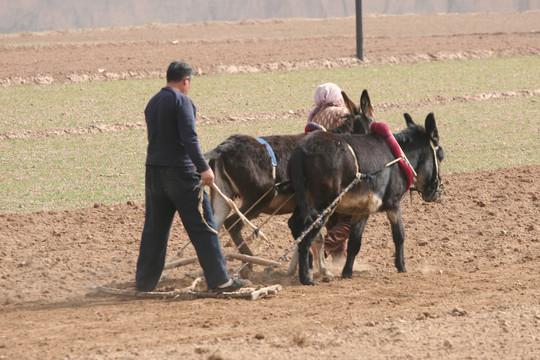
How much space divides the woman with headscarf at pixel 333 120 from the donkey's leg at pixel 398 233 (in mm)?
679

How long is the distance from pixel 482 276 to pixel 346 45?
28.1 meters

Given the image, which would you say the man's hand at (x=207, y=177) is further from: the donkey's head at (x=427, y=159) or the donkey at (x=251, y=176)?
the donkey's head at (x=427, y=159)

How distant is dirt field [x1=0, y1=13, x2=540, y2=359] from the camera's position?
646 cm

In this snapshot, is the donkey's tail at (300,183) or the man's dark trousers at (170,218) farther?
the donkey's tail at (300,183)

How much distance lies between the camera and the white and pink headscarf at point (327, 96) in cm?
938

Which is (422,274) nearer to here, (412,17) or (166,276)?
(166,276)

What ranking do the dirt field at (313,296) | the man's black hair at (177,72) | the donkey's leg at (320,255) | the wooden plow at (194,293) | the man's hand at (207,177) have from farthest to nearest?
the donkey's leg at (320,255) < the wooden plow at (194,293) < the man's black hair at (177,72) < the man's hand at (207,177) < the dirt field at (313,296)

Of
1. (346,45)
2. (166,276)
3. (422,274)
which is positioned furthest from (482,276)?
(346,45)

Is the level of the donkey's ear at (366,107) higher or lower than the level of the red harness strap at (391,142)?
higher

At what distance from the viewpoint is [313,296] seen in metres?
7.94

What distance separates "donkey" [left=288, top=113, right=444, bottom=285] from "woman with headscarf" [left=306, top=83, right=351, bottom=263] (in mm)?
477

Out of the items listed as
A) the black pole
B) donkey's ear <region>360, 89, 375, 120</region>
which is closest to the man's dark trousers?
donkey's ear <region>360, 89, 375, 120</region>

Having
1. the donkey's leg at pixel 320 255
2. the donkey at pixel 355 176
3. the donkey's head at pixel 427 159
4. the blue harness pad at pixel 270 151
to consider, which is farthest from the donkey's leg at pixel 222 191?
the donkey's head at pixel 427 159

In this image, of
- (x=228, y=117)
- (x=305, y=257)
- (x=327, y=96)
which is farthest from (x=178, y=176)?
(x=228, y=117)
